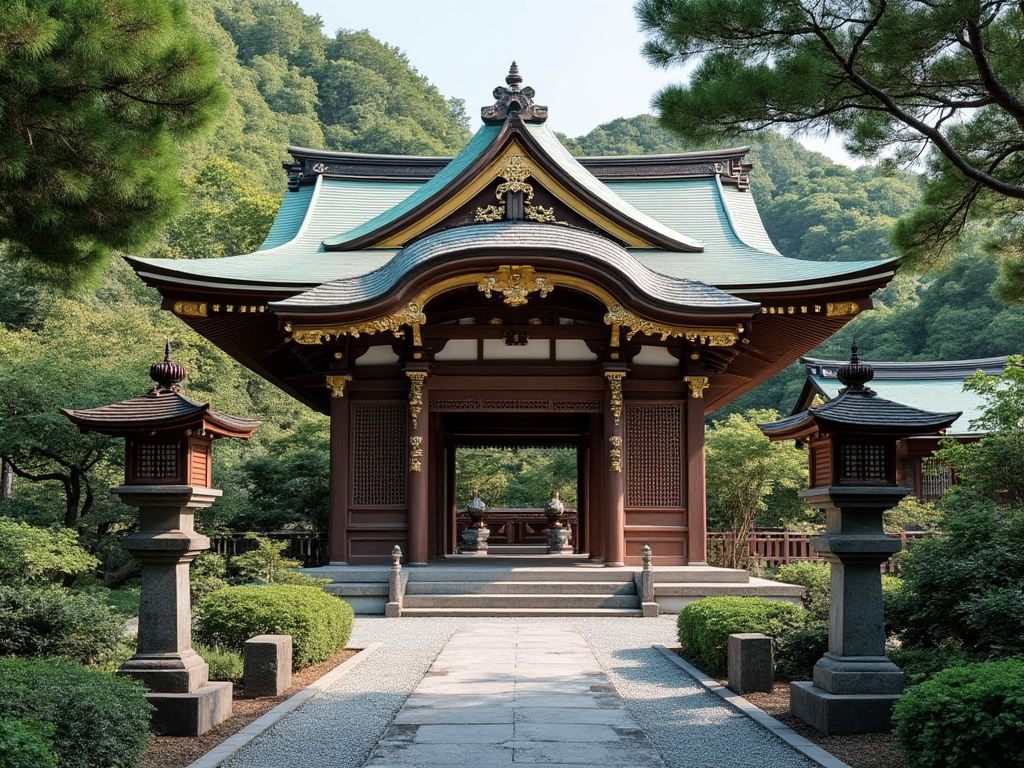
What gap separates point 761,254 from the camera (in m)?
18.0

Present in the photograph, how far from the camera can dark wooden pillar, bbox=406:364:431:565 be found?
15.7m

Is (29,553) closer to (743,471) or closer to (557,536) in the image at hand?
(557,536)

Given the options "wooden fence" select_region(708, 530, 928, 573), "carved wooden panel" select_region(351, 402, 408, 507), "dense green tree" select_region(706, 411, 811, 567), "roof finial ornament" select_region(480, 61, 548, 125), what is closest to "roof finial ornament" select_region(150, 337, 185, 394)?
"carved wooden panel" select_region(351, 402, 408, 507)

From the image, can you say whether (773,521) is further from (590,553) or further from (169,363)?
(169,363)

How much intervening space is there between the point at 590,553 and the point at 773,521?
32.3 feet

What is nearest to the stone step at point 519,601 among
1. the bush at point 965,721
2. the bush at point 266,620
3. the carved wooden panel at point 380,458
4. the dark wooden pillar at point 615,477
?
the dark wooden pillar at point 615,477

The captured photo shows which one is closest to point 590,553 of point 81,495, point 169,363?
point 81,495

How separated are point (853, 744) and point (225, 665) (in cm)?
541

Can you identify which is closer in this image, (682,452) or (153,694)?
(153,694)

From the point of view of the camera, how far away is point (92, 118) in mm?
7500

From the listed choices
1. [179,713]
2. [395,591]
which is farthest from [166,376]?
[395,591]

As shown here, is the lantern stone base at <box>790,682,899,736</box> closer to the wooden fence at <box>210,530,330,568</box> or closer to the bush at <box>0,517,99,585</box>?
the bush at <box>0,517,99,585</box>

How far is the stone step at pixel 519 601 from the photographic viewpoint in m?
14.6

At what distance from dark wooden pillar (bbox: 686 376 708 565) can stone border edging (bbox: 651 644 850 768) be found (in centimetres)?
541
